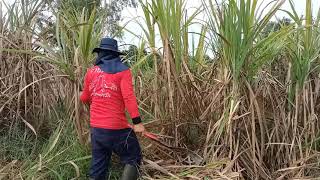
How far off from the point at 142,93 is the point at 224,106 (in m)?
1.03

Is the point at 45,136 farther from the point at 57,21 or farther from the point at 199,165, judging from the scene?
the point at 199,165

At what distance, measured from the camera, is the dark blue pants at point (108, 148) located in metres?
3.94

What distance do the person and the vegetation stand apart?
22 cm

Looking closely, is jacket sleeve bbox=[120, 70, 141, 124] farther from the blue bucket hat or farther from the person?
the blue bucket hat

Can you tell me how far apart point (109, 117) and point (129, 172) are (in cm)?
47

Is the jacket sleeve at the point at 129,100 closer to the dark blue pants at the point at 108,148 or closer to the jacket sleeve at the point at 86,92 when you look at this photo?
the dark blue pants at the point at 108,148

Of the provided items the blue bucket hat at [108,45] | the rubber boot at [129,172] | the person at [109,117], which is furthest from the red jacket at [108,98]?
the rubber boot at [129,172]

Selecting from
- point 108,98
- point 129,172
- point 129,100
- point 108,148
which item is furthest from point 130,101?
point 129,172

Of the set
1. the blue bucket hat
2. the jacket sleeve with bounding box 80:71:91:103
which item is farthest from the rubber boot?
the blue bucket hat

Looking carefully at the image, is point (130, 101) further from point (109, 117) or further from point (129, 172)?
point (129, 172)

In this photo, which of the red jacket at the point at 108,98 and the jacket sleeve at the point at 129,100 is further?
the red jacket at the point at 108,98

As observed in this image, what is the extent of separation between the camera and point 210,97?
4246 mm

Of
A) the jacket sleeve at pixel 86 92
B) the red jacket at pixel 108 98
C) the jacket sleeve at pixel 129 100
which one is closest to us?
the jacket sleeve at pixel 129 100

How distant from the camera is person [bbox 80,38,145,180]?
3.94 metres
